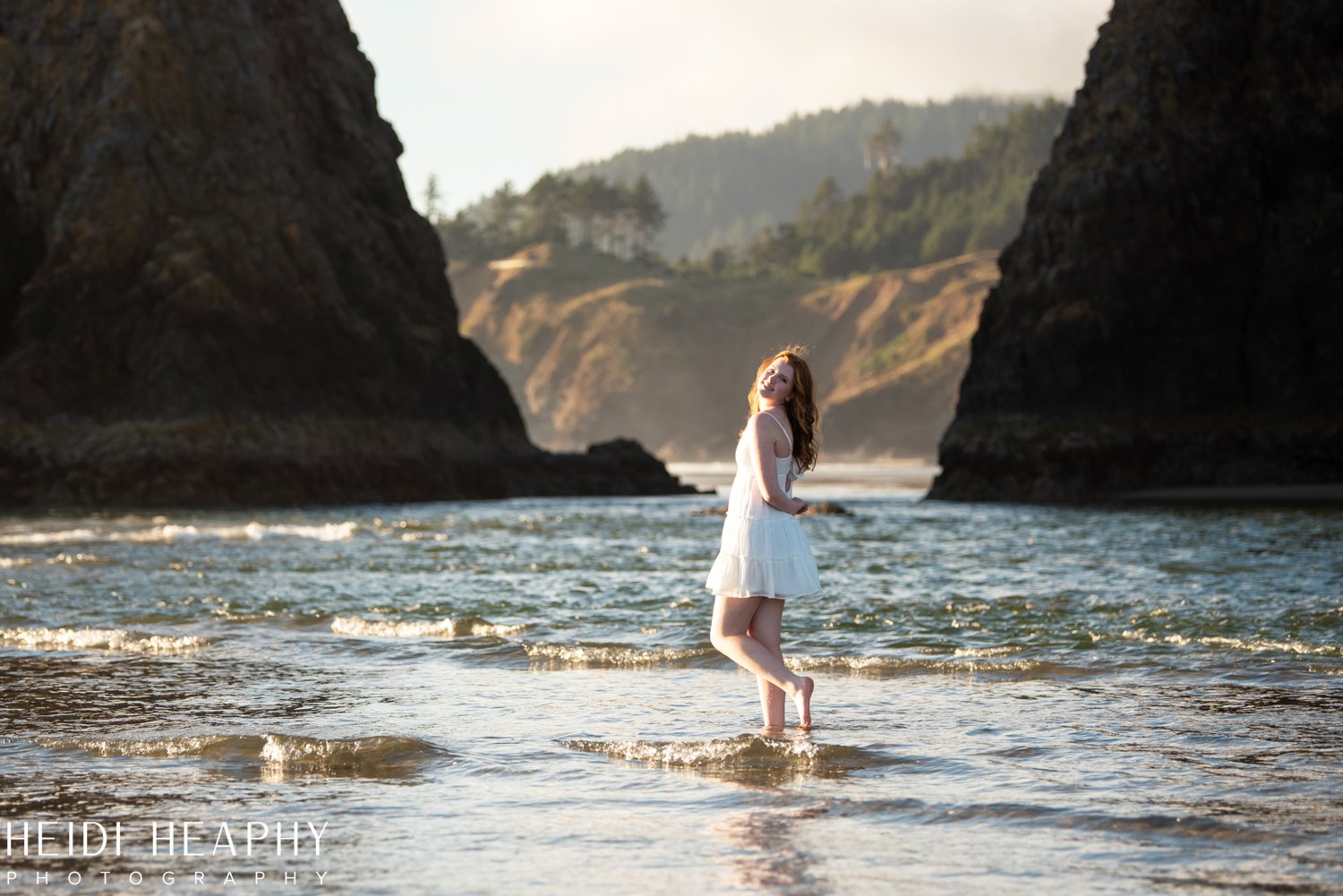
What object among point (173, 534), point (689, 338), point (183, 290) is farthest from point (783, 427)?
point (689, 338)

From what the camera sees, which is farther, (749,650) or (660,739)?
(749,650)

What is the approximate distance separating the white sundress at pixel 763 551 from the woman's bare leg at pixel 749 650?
0.13 m

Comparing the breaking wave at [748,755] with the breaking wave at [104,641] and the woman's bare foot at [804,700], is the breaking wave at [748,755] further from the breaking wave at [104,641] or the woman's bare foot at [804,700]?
the breaking wave at [104,641]

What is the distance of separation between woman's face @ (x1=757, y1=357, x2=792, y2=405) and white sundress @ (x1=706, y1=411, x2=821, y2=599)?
11cm

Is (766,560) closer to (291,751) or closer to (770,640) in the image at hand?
(770,640)

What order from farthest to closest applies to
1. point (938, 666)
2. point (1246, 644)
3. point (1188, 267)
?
1. point (1188, 267)
2. point (1246, 644)
3. point (938, 666)

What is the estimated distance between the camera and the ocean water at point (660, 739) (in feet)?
18.3

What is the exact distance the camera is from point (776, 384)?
8.30 meters

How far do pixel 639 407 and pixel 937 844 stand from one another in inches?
6618

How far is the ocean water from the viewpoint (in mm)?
5590

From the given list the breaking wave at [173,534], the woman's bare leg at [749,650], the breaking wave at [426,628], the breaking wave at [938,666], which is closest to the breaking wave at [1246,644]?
the breaking wave at [938,666]

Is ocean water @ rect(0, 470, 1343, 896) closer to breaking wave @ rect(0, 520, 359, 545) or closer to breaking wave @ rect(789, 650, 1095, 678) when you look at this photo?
breaking wave @ rect(789, 650, 1095, 678)

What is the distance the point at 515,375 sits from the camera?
7224 inches

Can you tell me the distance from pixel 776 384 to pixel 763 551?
3.02ft
